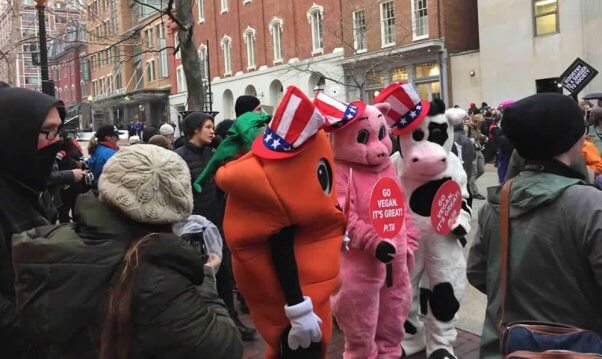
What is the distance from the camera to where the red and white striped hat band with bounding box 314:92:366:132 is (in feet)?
11.7

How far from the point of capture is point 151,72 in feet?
157

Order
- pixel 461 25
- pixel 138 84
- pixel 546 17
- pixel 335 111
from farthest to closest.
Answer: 1. pixel 138 84
2. pixel 461 25
3. pixel 546 17
4. pixel 335 111

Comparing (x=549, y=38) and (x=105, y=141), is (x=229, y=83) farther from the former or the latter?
(x=105, y=141)

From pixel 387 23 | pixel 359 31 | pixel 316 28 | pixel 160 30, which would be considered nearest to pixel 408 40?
pixel 387 23

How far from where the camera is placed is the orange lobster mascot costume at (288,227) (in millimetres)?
2742

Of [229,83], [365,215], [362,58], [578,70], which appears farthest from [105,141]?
[229,83]

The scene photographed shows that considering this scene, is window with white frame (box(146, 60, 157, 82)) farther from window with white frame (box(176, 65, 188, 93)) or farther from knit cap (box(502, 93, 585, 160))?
knit cap (box(502, 93, 585, 160))

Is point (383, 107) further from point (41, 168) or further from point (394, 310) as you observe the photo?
point (41, 168)

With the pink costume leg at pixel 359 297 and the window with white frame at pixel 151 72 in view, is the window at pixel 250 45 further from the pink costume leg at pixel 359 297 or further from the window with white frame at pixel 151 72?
the pink costume leg at pixel 359 297

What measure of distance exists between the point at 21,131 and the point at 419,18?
82.9 ft

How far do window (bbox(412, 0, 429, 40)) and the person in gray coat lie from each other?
24319 mm

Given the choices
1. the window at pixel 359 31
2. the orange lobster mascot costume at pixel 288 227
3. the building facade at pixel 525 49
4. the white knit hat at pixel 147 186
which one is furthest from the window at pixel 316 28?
the white knit hat at pixel 147 186

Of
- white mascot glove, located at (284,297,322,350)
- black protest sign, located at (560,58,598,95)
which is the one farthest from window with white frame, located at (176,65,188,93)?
white mascot glove, located at (284,297,322,350)

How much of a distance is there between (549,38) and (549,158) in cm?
2121
